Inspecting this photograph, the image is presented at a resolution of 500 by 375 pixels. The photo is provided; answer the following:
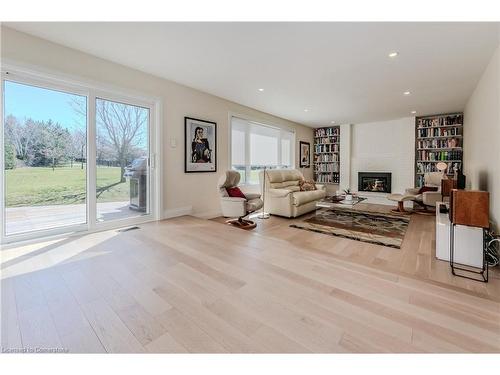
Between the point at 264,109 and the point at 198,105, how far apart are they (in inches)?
72.6

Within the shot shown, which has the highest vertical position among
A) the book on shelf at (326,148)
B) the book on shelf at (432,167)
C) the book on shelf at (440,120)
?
the book on shelf at (440,120)

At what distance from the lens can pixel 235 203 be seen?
3869 millimetres

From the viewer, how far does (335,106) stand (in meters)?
5.27

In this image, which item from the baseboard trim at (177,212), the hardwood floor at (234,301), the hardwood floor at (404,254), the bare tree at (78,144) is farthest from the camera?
the baseboard trim at (177,212)

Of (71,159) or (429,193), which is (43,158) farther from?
(429,193)

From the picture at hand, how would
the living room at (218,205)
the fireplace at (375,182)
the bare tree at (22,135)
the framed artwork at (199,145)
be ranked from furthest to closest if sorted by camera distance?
the fireplace at (375,182) → the framed artwork at (199,145) → the bare tree at (22,135) → the living room at (218,205)

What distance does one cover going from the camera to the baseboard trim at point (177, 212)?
3978 mm

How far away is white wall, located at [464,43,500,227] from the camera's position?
105 inches

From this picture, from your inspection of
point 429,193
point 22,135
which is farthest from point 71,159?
point 429,193

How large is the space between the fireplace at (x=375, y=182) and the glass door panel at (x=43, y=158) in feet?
22.5

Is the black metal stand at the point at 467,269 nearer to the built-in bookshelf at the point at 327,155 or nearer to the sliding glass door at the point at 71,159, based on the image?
the sliding glass door at the point at 71,159

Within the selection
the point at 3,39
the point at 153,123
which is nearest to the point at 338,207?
the point at 153,123

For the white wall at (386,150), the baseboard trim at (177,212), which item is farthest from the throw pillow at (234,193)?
the white wall at (386,150)

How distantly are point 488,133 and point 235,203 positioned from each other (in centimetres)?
363
